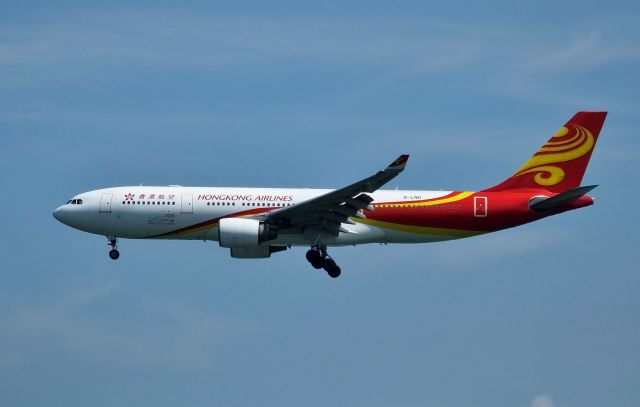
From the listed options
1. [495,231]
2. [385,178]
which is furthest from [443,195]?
[385,178]

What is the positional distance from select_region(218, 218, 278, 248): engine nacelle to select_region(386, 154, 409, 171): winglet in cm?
770

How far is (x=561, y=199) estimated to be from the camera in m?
51.5

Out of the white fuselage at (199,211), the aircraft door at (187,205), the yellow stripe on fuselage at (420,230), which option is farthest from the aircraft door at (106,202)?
the yellow stripe on fuselage at (420,230)

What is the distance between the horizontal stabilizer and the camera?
5034 cm

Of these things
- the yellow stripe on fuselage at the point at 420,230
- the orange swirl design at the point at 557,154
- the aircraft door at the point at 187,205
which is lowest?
the yellow stripe on fuselage at the point at 420,230

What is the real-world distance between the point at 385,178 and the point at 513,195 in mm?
8686

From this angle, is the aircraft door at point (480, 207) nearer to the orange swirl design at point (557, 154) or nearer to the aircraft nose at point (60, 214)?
the orange swirl design at point (557, 154)

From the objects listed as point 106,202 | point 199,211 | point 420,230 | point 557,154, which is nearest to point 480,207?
point 420,230

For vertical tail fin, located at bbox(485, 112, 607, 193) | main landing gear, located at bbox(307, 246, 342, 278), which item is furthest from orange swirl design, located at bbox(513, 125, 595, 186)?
main landing gear, located at bbox(307, 246, 342, 278)

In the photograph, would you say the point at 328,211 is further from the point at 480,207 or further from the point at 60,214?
the point at 60,214

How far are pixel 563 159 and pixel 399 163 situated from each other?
1266 centimetres

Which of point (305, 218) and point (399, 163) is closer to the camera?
point (399, 163)

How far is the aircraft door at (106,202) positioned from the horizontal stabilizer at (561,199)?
1842 centimetres

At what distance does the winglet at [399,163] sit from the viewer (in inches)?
1788
